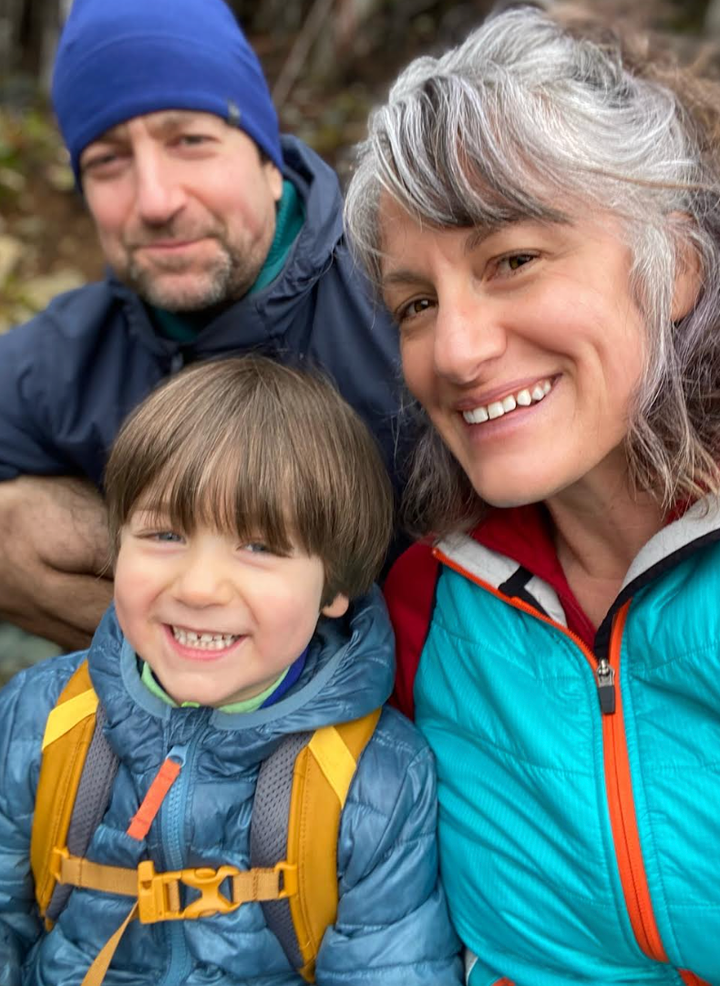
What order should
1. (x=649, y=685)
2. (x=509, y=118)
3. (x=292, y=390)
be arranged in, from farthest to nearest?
1. (x=292, y=390)
2. (x=649, y=685)
3. (x=509, y=118)

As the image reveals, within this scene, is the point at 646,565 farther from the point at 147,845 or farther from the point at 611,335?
the point at 147,845

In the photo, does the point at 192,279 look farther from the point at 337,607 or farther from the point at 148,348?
the point at 337,607

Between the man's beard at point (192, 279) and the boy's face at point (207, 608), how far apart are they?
4.26 ft

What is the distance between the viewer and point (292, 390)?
7.51 feet

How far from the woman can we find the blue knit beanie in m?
1.36

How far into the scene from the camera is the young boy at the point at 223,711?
6.81ft

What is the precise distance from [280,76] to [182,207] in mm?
6505

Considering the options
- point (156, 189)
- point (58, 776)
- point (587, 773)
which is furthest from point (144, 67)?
point (587, 773)

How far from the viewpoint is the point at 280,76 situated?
29.7 feet

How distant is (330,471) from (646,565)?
72 cm

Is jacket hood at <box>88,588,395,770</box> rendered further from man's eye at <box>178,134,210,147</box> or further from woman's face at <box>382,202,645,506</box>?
man's eye at <box>178,134,210,147</box>

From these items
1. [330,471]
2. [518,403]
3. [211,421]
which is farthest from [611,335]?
[211,421]

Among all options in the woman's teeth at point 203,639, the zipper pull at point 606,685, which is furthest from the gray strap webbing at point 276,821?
the zipper pull at point 606,685

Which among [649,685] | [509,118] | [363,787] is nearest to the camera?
[509,118]
